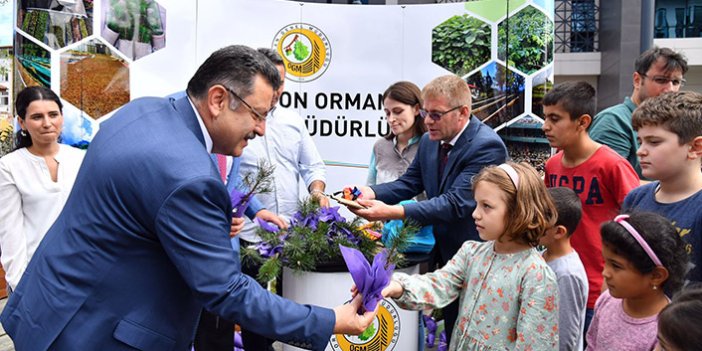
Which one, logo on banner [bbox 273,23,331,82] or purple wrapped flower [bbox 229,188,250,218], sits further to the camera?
logo on banner [bbox 273,23,331,82]

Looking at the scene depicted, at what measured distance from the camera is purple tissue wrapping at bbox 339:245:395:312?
7.70 feet

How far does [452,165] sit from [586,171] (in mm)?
636

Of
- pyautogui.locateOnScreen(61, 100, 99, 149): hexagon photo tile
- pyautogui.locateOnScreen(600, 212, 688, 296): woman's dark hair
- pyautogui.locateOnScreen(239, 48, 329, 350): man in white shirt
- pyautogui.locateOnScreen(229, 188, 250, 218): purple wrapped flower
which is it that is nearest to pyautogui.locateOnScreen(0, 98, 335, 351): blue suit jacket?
pyautogui.locateOnScreen(229, 188, 250, 218): purple wrapped flower

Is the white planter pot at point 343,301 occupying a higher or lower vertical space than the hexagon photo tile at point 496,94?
lower

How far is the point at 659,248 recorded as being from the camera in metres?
2.38

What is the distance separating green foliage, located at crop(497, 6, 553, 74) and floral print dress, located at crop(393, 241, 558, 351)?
337 centimetres

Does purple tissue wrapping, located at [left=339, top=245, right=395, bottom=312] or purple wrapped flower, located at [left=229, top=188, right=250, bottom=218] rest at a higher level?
purple wrapped flower, located at [left=229, top=188, right=250, bottom=218]

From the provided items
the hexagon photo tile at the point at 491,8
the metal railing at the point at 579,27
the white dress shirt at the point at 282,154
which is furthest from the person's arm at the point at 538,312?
the metal railing at the point at 579,27

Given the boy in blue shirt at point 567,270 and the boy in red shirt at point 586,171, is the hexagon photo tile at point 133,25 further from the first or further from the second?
the boy in blue shirt at point 567,270

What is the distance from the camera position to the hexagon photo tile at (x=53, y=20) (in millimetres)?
5066

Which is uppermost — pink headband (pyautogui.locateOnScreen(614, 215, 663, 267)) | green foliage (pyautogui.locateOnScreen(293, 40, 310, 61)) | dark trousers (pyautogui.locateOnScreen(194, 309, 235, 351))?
green foliage (pyautogui.locateOnScreen(293, 40, 310, 61))

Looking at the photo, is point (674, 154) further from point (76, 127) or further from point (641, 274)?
point (76, 127)

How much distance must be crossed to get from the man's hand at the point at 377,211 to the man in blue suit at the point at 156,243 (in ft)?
4.30

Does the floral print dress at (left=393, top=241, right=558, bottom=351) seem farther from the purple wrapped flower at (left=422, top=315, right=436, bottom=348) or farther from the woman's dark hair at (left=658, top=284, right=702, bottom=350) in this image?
the purple wrapped flower at (left=422, top=315, right=436, bottom=348)
